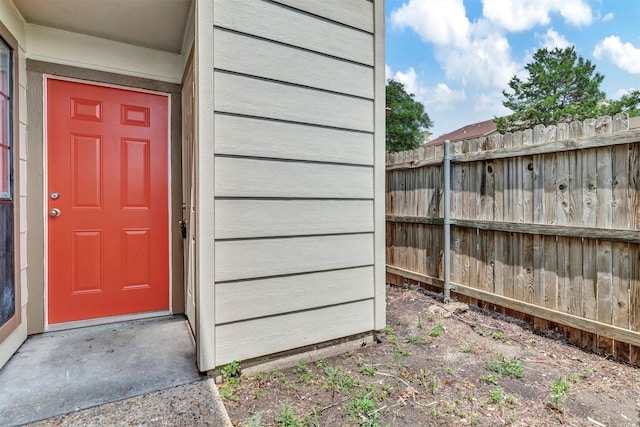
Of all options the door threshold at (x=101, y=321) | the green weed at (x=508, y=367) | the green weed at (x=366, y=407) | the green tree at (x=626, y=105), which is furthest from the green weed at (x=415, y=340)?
the green tree at (x=626, y=105)

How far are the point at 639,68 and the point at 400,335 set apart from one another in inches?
870

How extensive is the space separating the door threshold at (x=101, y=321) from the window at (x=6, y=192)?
0.41m

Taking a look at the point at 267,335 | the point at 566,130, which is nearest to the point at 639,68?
the point at 566,130

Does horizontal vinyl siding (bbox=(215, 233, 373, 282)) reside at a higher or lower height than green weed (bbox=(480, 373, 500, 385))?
higher

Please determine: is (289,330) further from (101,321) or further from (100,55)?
(100,55)

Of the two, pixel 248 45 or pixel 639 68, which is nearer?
pixel 248 45

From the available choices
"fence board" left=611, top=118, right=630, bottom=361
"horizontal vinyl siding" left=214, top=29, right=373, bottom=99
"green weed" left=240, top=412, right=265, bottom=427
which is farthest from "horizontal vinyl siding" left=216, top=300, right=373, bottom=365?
"fence board" left=611, top=118, right=630, bottom=361

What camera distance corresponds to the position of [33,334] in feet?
7.28

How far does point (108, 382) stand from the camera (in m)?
1.65

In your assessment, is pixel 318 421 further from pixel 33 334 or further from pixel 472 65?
pixel 472 65

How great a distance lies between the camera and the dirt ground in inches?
59.1

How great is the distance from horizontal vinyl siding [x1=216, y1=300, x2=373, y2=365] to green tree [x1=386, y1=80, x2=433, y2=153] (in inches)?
684

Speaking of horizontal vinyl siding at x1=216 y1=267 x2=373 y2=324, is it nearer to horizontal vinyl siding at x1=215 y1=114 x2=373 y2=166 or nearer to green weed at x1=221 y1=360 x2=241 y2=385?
green weed at x1=221 y1=360 x2=241 y2=385

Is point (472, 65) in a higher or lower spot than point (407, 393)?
higher
